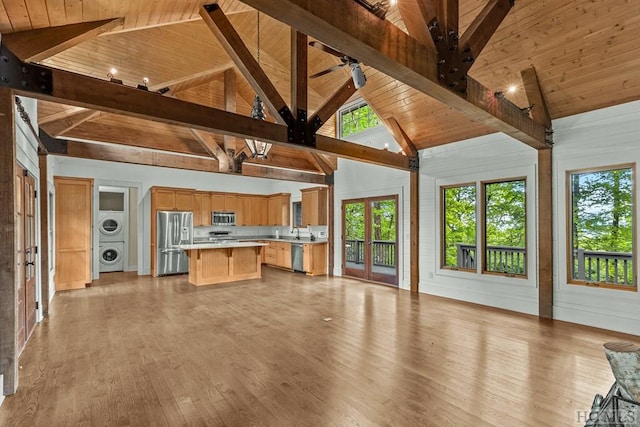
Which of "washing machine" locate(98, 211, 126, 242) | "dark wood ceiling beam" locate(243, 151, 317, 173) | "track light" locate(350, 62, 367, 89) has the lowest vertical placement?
"washing machine" locate(98, 211, 126, 242)

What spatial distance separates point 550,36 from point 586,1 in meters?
0.45

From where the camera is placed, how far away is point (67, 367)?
3.01 m

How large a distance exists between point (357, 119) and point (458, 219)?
134 inches

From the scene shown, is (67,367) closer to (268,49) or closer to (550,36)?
(268,49)

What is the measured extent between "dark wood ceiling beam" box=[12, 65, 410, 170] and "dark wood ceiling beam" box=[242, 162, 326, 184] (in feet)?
10.6

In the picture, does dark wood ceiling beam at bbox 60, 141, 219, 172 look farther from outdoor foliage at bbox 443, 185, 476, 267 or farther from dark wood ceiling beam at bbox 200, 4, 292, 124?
outdoor foliage at bbox 443, 185, 476, 267

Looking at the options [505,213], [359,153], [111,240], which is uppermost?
[359,153]

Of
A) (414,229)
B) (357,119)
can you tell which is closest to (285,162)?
(357,119)

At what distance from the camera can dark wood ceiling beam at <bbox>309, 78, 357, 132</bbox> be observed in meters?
4.27

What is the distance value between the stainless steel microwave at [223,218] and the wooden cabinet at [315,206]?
2284 millimetres

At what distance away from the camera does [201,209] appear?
29.1 feet

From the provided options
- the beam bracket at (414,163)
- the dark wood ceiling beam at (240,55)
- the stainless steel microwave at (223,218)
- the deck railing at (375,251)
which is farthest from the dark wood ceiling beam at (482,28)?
the stainless steel microwave at (223,218)

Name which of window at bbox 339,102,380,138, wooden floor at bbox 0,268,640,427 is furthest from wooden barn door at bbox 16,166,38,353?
window at bbox 339,102,380,138

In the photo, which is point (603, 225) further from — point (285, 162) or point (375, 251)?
point (285, 162)
